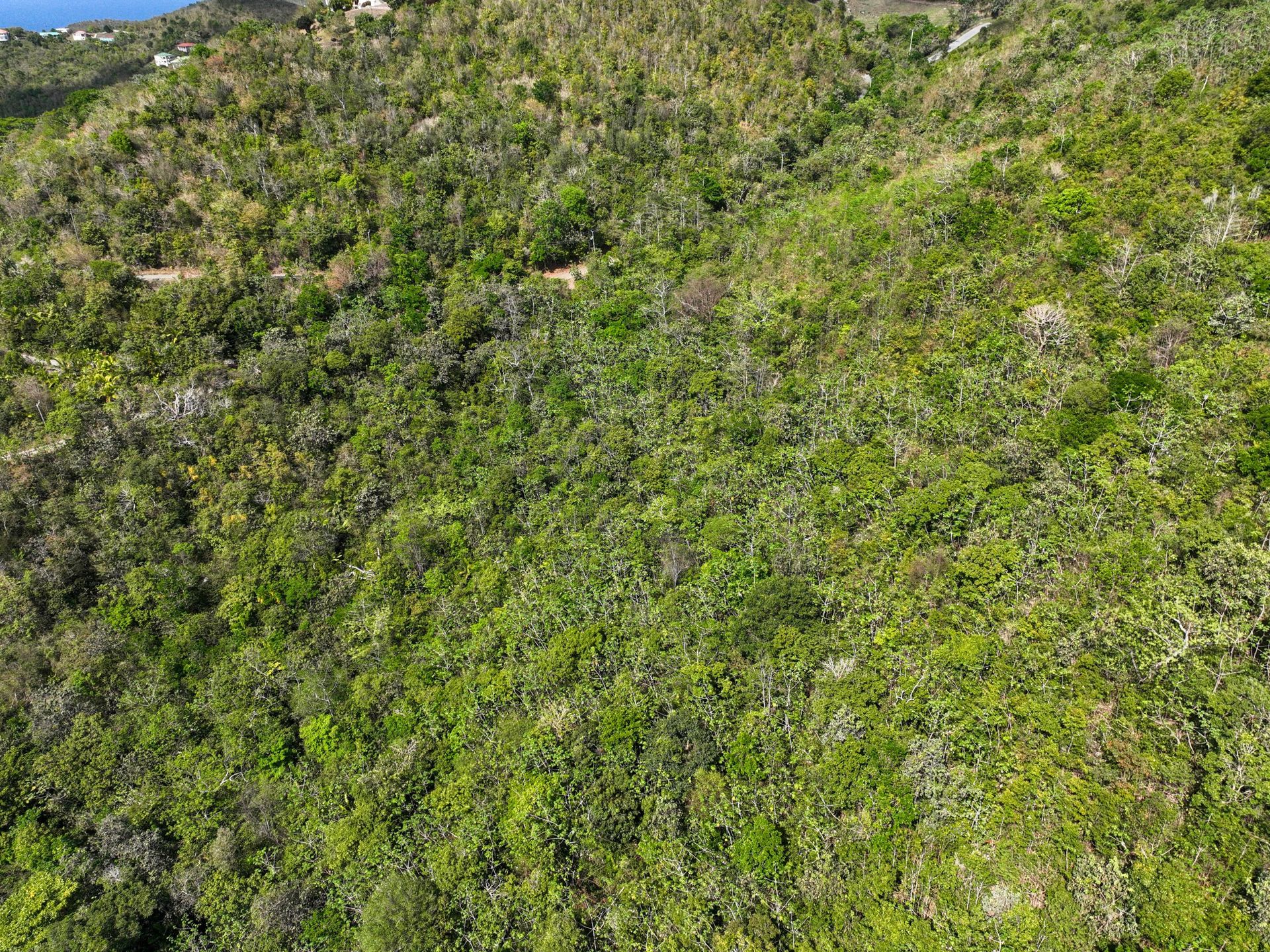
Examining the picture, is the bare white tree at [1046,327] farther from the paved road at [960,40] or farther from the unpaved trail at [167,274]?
the unpaved trail at [167,274]

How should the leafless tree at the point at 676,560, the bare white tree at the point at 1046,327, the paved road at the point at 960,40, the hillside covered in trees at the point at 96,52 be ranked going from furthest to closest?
1. the hillside covered in trees at the point at 96,52
2. the paved road at the point at 960,40
3. the leafless tree at the point at 676,560
4. the bare white tree at the point at 1046,327

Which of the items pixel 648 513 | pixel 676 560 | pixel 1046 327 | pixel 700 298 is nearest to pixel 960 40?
pixel 700 298

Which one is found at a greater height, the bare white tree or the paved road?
the paved road

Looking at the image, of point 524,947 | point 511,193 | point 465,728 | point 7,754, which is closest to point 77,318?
point 7,754

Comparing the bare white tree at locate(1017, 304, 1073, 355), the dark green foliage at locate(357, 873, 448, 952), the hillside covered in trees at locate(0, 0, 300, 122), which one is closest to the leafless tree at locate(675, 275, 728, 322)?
the bare white tree at locate(1017, 304, 1073, 355)

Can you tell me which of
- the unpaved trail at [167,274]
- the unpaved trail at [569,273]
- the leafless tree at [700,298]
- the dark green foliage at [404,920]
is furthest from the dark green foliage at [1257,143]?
the unpaved trail at [167,274]

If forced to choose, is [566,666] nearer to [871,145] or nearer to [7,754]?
[7,754]

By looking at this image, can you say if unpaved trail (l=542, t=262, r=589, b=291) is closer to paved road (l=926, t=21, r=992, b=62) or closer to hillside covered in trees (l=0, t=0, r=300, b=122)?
paved road (l=926, t=21, r=992, b=62)

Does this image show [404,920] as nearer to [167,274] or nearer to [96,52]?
[167,274]
